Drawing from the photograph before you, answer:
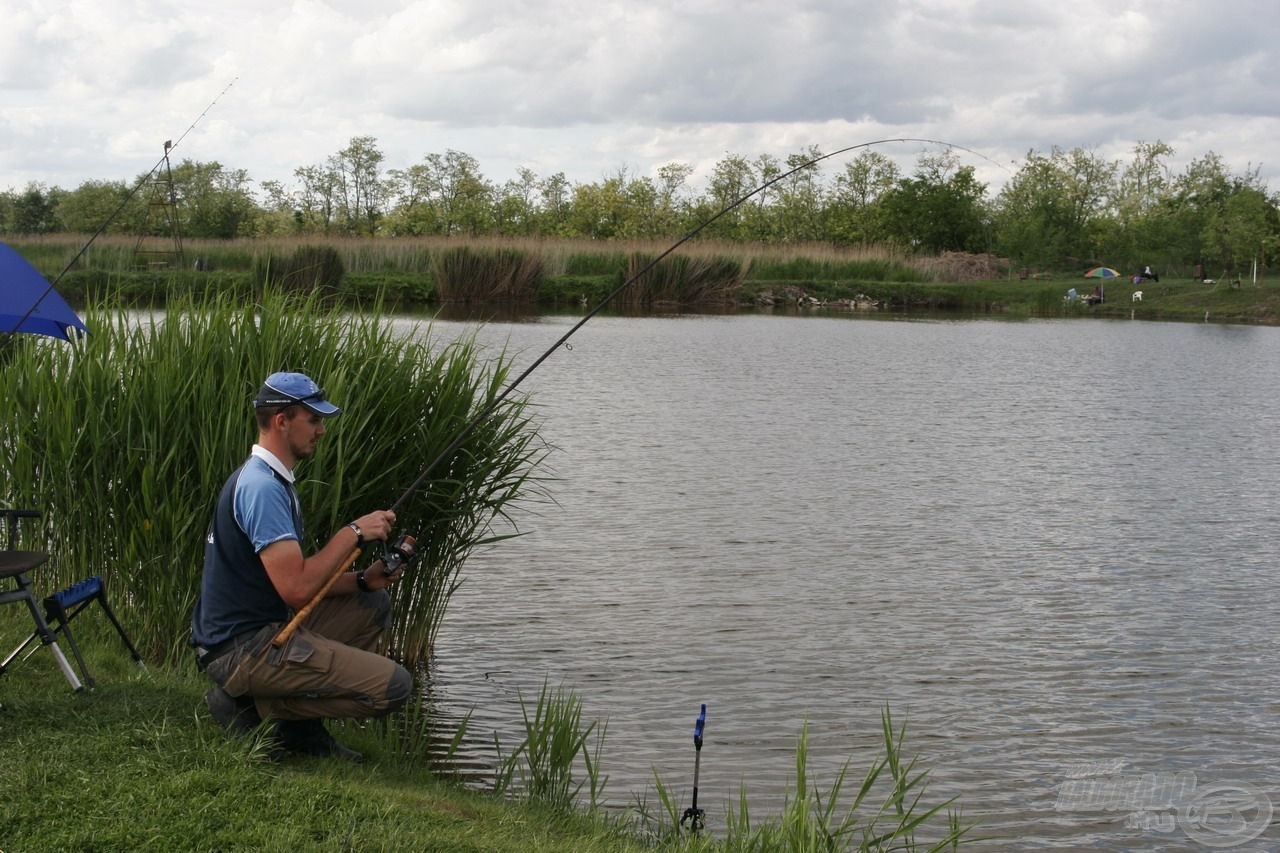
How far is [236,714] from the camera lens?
475 centimetres

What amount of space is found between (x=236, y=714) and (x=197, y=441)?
78.6 inches

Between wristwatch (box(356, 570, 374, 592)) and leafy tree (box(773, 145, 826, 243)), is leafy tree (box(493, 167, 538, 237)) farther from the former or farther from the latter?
wristwatch (box(356, 570, 374, 592))

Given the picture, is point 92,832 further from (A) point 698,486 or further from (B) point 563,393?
(B) point 563,393

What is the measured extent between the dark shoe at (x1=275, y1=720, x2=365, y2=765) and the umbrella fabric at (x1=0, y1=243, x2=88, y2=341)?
112 inches

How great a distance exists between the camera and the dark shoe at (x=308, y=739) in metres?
4.91

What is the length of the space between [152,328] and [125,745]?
297 centimetres

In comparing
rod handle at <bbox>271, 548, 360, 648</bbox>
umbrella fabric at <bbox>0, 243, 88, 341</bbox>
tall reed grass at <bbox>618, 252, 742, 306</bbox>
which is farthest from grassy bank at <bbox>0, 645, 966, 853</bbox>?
tall reed grass at <bbox>618, 252, 742, 306</bbox>

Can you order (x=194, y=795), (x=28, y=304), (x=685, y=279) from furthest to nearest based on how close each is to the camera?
1. (x=685, y=279)
2. (x=28, y=304)
3. (x=194, y=795)

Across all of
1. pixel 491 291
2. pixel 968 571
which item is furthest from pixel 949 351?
pixel 968 571

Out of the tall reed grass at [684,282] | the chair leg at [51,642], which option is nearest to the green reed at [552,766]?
the chair leg at [51,642]

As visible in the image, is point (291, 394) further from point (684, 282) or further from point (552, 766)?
point (684, 282)

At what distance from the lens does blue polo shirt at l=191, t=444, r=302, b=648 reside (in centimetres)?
458

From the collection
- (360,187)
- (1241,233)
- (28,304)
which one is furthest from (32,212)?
(28,304)

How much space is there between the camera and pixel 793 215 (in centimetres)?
7412
